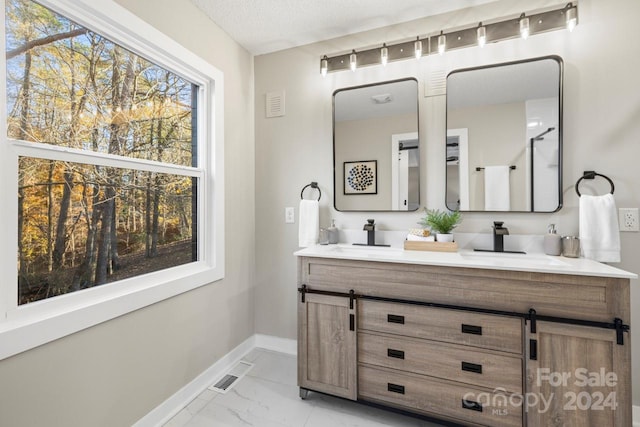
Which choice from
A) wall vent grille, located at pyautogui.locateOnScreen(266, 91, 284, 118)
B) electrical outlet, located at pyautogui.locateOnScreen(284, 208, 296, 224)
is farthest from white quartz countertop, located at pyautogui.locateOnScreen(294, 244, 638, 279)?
wall vent grille, located at pyautogui.locateOnScreen(266, 91, 284, 118)

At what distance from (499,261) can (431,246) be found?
0.40 m

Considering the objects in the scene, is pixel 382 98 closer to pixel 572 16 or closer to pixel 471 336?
pixel 572 16

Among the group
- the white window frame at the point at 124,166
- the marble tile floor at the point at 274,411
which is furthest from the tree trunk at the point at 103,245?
the marble tile floor at the point at 274,411

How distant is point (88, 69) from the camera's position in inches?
55.7

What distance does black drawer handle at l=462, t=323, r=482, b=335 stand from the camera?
4.77 feet

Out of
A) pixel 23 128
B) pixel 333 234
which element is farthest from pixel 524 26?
pixel 23 128

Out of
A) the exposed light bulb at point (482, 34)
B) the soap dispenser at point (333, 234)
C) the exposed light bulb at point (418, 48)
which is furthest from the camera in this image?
the soap dispenser at point (333, 234)

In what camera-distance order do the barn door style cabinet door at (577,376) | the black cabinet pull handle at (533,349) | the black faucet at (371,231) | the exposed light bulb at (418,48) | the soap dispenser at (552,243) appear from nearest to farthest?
the barn door style cabinet door at (577,376) < the black cabinet pull handle at (533,349) < the soap dispenser at (552,243) < the exposed light bulb at (418,48) < the black faucet at (371,231)

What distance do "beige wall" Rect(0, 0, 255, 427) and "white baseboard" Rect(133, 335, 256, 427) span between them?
3cm

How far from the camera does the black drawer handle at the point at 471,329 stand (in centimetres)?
145

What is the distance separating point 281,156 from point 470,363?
190cm

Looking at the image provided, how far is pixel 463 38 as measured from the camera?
6.15 feet

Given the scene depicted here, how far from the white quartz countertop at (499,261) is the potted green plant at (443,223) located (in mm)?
130

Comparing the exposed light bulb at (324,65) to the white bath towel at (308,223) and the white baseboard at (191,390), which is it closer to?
the white bath towel at (308,223)
